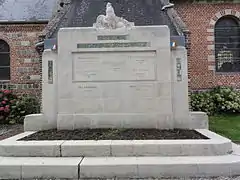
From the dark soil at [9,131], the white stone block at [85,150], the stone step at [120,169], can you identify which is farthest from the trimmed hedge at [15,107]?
the stone step at [120,169]

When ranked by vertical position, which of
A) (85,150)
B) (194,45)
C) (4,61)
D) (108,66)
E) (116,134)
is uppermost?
(194,45)

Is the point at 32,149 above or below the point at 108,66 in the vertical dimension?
below

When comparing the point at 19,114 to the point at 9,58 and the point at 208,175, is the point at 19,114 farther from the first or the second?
the point at 208,175

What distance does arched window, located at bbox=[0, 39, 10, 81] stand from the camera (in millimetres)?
14031

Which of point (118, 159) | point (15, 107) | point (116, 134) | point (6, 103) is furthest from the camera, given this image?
point (6, 103)

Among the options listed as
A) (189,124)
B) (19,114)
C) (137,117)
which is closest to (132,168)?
(137,117)

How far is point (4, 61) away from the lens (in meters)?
14.1

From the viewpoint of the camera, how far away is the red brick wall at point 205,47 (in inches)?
542

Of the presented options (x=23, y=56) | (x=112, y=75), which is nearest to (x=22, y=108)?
(x=23, y=56)

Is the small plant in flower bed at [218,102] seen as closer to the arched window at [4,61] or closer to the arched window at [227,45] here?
the arched window at [227,45]

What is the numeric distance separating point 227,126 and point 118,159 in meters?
6.28

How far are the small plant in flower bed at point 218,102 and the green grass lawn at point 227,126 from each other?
41 centimetres

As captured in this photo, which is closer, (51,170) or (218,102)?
(51,170)

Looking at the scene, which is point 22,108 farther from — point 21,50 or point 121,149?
point 121,149
